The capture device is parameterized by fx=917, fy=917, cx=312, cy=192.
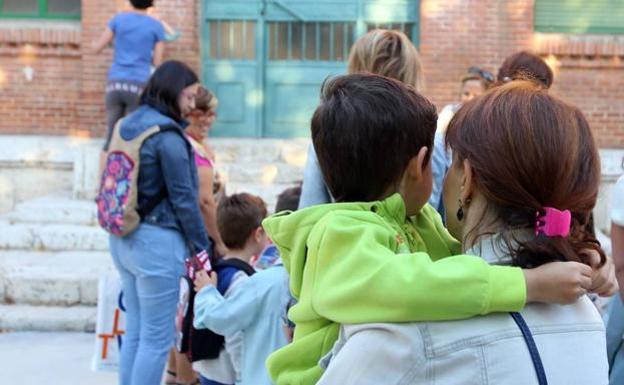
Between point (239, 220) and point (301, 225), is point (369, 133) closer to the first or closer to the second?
point (301, 225)

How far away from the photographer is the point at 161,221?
4.91 metres

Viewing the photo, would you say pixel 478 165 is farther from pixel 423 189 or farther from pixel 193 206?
pixel 193 206

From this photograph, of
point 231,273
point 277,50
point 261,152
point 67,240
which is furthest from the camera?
point 277,50

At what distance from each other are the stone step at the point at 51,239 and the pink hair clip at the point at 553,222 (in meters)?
7.53

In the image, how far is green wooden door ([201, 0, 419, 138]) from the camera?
416 inches

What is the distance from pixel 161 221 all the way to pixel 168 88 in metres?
0.72

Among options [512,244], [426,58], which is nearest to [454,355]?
[512,244]

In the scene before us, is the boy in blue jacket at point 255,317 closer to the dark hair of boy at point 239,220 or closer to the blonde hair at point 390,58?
the dark hair of boy at point 239,220

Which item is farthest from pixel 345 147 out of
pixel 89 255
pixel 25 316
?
pixel 89 255

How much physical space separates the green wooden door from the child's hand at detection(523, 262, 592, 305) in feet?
29.8

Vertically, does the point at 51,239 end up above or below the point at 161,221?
below

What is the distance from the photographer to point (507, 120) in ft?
5.40

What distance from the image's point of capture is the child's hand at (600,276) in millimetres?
1801

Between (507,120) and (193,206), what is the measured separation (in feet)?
11.1
